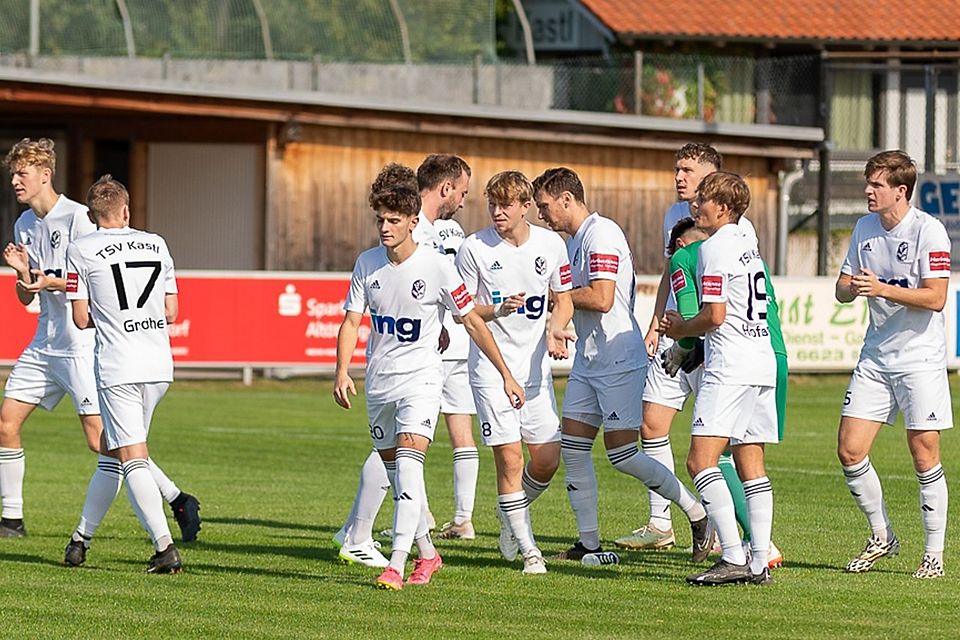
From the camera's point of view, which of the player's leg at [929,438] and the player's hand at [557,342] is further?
the player's hand at [557,342]

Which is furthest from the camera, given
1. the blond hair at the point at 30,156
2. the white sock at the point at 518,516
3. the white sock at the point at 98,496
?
the blond hair at the point at 30,156

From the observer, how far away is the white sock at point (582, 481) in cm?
1073

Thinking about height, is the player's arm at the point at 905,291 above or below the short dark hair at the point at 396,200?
below

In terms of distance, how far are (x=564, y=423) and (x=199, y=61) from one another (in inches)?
852

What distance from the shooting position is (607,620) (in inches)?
350

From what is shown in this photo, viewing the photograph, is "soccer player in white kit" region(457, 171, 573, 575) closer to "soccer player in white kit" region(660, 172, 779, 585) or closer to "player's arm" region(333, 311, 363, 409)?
"player's arm" region(333, 311, 363, 409)

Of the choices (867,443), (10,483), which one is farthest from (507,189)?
(10,483)

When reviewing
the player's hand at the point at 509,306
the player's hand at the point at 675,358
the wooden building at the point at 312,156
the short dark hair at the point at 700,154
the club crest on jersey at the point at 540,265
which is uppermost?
the wooden building at the point at 312,156

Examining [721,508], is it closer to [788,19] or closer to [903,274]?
[903,274]

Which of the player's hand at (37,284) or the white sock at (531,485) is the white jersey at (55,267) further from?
the white sock at (531,485)

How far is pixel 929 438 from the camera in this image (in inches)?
403

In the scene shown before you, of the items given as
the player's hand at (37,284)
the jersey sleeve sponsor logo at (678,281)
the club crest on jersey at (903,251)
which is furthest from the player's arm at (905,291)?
the player's hand at (37,284)

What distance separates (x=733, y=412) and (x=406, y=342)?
1.71m

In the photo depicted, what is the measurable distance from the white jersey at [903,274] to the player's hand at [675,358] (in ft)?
3.32
